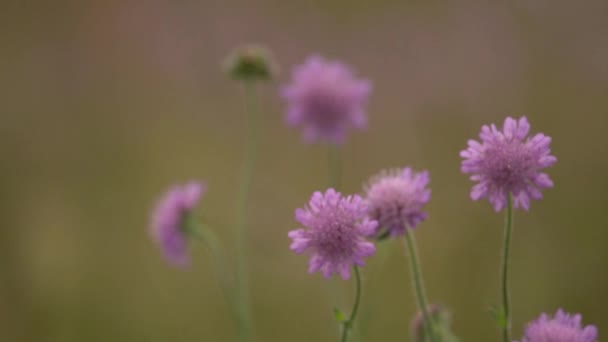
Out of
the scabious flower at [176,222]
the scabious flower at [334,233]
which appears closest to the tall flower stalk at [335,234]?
the scabious flower at [334,233]

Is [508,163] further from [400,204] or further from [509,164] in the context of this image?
[400,204]

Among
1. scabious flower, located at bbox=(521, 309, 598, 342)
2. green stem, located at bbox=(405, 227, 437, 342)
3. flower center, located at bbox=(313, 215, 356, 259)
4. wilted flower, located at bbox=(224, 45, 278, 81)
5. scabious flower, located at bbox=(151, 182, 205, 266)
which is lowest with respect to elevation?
scabious flower, located at bbox=(521, 309, 598, 342)

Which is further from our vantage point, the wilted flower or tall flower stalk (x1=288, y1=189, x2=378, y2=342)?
the wilted flower

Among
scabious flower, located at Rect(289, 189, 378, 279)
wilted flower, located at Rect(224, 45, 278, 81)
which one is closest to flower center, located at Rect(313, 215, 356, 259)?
scabious flower, located at Rect(289, 189, 378, 279)

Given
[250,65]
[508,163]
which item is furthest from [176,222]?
[508,163]

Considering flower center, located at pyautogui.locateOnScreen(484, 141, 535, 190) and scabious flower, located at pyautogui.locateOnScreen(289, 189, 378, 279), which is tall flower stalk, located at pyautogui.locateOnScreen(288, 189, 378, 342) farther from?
flower center, located at pyautogui.locateOnScreen(484, 141, 535, 190)

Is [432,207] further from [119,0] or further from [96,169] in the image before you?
[119,0]

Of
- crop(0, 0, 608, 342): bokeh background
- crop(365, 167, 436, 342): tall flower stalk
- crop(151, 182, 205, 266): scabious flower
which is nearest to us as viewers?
crop(365, 167, 436, 342): tall flower stalk

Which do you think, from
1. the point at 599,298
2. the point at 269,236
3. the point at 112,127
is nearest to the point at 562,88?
the point at 599,298
